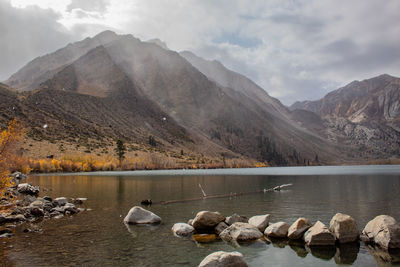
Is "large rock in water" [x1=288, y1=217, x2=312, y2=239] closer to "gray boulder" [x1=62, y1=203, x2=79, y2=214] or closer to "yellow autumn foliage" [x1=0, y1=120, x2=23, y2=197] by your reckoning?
"yellow autumn foliage" [x1=0, y1=120, x2=23, y2=197]

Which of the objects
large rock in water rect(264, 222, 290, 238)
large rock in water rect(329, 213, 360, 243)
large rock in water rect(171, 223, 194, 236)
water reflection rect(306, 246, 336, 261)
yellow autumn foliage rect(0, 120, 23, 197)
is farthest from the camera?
yellow autumn foliage rect(0, 120, 23, 197)

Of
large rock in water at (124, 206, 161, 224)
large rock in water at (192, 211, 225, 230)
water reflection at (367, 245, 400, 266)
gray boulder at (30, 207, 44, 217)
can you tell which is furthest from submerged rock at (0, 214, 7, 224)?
water reflection at (367, 245, 400, 266)

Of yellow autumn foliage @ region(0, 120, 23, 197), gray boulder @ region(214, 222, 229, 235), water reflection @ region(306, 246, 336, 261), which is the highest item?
yellow autumn foliage @ region(0, 120, 23, 197)

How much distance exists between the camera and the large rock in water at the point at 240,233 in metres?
24.4

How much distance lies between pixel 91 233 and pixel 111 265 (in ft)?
28.8

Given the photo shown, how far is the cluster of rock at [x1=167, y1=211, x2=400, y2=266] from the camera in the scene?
2248 centimetres

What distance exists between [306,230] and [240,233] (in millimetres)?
5569

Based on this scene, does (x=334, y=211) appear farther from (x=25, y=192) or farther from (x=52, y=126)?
(x=52, y=126)

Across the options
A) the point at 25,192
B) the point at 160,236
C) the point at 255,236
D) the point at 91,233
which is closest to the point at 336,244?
the point at 255,236

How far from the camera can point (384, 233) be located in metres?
22.2

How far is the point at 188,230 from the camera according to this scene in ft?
86.1

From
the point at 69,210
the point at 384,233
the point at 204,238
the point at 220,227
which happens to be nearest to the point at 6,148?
the point at 69,210

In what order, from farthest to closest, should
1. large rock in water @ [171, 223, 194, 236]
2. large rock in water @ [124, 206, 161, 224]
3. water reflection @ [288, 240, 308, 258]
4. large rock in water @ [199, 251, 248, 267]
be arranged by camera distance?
1. large rock in water @ [124, 206, 161, 224]
2. large rock in water @ [171, 223, 194, 236]
3. water reflection @ [288, 240, 308, 258]
4. large rock in water @ [199, 251, 248, 267]

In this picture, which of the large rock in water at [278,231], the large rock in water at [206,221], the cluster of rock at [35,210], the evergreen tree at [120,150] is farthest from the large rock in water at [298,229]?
the evergreen tree at [120,150]
